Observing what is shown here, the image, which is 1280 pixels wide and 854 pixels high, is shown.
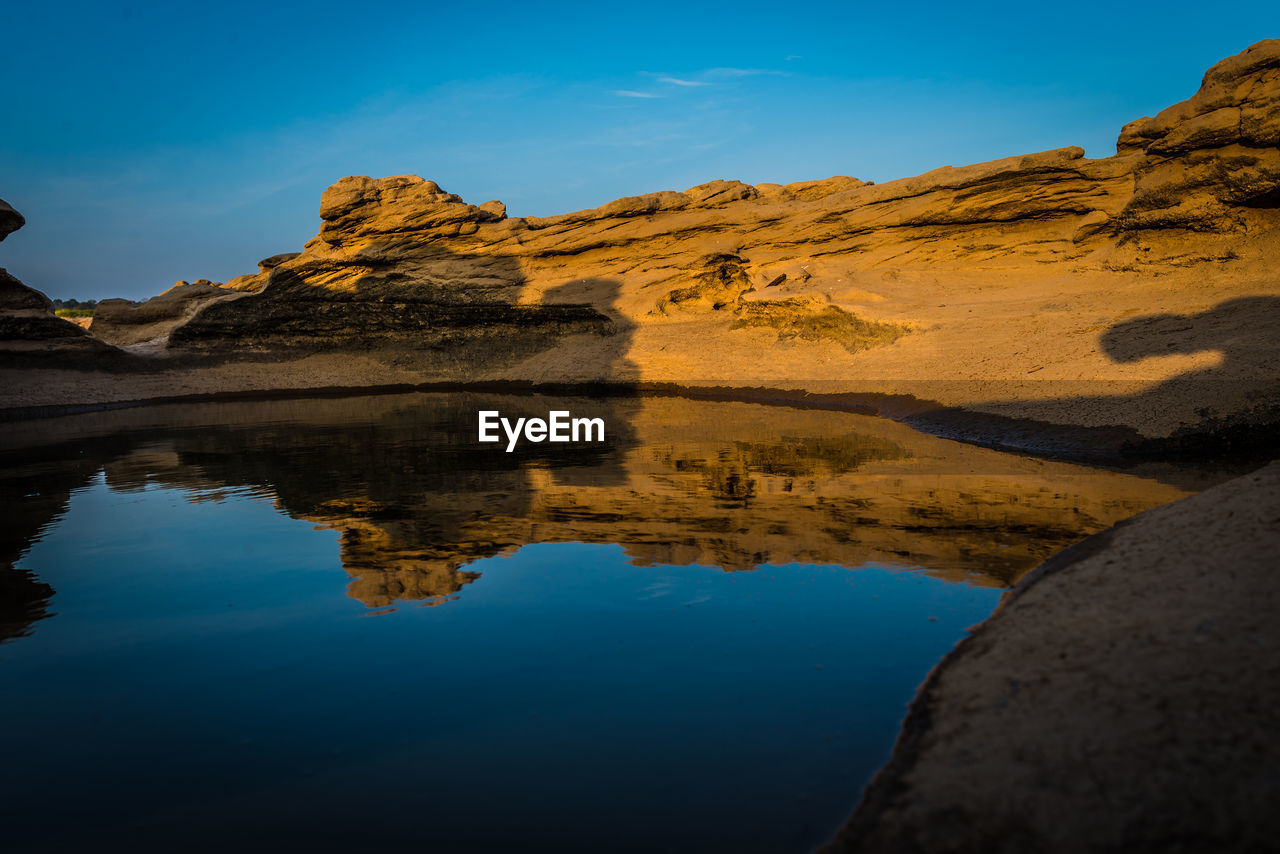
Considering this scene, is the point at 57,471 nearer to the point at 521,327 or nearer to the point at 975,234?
the point at 521,327

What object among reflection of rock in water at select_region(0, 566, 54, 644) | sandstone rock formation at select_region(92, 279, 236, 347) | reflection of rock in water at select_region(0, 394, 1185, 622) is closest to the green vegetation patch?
reflection of rock in water at select_region(0, 394, 1185, 622)

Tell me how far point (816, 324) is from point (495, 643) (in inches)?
988

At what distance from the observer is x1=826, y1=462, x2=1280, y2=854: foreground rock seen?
316cm

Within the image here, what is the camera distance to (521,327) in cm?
3997

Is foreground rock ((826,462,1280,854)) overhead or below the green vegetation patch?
below

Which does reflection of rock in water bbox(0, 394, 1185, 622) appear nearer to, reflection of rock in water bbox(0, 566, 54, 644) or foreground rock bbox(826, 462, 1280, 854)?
foreground rock bbox(826, 462, 1280, 854)

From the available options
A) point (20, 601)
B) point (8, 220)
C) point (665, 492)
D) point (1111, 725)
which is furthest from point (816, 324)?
point (8, 220)

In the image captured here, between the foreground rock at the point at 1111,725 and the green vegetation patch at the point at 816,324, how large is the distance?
21.5 meters

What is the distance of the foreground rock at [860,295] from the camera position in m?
16.9

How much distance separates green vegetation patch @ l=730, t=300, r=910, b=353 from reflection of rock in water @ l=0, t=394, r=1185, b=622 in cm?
549

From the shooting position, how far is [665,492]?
12391 millimetres

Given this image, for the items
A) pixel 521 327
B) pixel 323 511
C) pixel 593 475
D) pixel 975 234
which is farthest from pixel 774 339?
pixel 323 511
